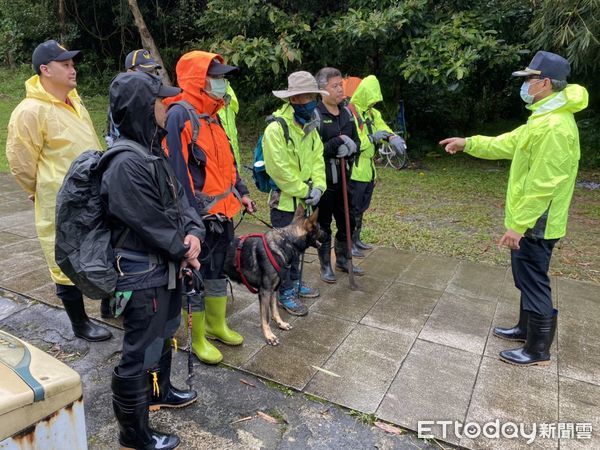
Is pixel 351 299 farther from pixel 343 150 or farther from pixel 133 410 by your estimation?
pixel 133 410

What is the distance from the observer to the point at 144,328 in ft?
7.75

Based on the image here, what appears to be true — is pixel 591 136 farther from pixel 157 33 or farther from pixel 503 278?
pixel 157 33

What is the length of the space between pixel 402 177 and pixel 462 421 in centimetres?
750

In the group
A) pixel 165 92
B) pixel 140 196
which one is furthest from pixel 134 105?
pixel 140 196

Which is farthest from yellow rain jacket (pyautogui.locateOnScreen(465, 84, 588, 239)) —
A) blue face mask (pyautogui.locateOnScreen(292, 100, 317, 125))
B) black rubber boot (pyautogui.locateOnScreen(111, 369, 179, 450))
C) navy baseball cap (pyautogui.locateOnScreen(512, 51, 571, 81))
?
black rubber boot (pyautogui.locateOnScreen(111, 369, 179, 450))

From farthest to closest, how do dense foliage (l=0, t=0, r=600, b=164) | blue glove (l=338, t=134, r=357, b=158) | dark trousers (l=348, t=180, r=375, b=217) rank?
dense foliage (l=0, t=0, r=600, b=164) < dark trousers (l=348, t=180, r=375, b=217) < blue glove (l=338, t=134, r=357, b=158)

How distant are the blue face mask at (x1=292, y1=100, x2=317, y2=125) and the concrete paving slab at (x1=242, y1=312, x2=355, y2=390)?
5.70 feet

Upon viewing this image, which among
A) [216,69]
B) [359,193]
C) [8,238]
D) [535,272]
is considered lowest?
[8,238]

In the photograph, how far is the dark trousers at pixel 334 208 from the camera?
486cm

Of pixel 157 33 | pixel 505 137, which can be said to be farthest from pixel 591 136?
pixel 157 33

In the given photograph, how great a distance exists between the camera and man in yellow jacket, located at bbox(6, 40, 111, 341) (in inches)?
130

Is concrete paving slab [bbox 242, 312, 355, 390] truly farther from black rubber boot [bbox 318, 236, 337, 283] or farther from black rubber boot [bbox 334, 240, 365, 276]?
black rubber boot [bbox 334, 240, 365, 276]

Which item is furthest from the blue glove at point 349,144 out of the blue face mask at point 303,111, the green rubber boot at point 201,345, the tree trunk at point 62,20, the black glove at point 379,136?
the tree trunk at point 62,20

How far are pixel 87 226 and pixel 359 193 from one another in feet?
11.2
